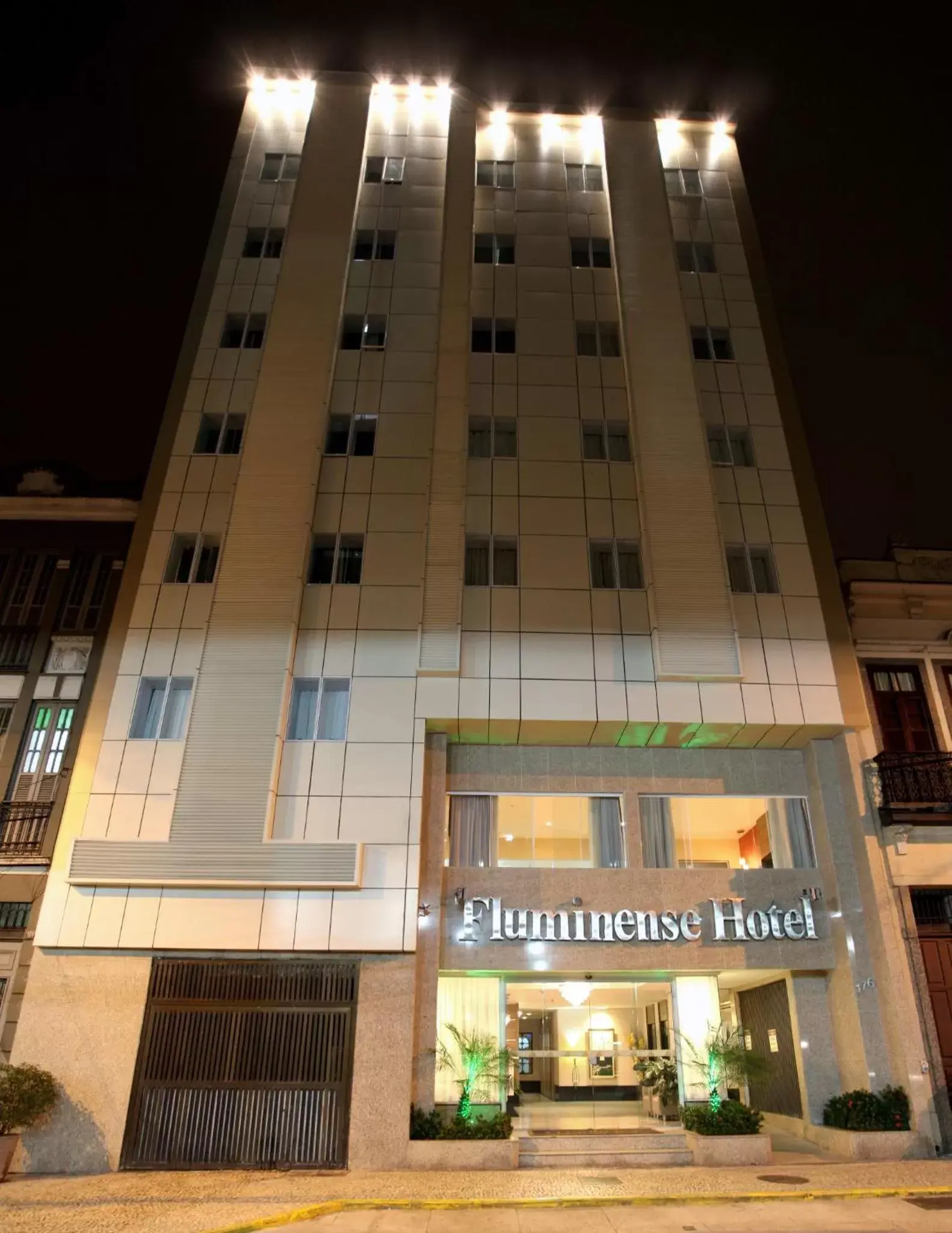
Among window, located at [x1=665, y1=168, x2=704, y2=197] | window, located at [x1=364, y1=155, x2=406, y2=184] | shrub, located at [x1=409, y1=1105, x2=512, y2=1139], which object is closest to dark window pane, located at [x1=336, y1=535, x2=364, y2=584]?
shrub, located at [x1=409, y1=1105, x2=512, y2=1139]

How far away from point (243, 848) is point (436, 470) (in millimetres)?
12522

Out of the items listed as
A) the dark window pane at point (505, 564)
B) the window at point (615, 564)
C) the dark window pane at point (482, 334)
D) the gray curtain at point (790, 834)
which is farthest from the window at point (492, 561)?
the gray curtain at point (790, 834)

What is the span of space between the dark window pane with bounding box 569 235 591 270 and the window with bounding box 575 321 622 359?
317 cm

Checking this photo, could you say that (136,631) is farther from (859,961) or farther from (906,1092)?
(906,1092)

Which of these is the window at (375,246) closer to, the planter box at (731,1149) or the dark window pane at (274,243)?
the dark window pane at (274,243)

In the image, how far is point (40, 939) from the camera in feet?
59.4

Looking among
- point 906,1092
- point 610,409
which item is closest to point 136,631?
point 610,409

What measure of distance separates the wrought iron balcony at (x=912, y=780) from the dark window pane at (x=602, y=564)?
29.1 feet

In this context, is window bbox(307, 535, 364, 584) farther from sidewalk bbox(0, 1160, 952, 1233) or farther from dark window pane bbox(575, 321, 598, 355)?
sidewalk bbox(0, 1160, 952, 1233)

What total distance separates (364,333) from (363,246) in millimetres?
4923

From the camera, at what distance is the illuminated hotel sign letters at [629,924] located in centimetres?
1970

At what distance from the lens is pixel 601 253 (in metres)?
30.6

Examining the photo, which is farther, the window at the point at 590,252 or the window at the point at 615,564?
the window at the point at 590,252

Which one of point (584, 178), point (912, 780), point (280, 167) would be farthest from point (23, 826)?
point (584, 178)
